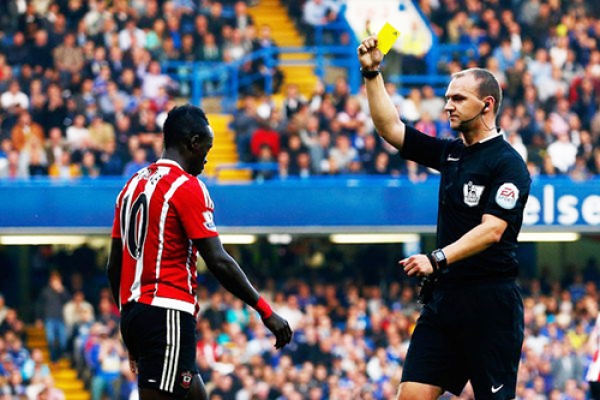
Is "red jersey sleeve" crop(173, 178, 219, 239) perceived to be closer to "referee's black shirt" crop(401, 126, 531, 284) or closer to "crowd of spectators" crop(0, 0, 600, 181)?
"referee's black shirt" crop(401, 126, 531, 284)

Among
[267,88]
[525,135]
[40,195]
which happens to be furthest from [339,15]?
[40,195]

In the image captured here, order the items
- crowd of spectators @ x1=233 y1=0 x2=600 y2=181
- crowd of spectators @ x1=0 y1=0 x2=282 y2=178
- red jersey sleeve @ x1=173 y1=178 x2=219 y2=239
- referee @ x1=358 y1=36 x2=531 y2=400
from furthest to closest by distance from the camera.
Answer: crowd of spectators @ x1=233 y1=0 x2=600 y2=181 → crowd of spectators @ x1=0 y1=0 x2=282 y2=178 → referee @ x1=358 y1=36 x2=531 y2=400 → red jersey sleeve @ x1=173 y1=178 x2=219 y2=239

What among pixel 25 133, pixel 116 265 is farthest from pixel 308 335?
pixel 116 265

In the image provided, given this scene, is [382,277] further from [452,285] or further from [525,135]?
[452,285]

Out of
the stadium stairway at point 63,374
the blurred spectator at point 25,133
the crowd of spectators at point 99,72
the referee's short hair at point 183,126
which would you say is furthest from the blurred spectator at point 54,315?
the referee's short hair at point 183,126

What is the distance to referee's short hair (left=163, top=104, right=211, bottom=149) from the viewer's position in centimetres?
726

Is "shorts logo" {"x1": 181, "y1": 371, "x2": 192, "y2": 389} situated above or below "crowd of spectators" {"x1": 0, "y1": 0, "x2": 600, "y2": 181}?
below

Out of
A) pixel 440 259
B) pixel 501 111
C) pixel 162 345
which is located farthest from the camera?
pixel 501 111

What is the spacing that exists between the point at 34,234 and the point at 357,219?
4.24 metres

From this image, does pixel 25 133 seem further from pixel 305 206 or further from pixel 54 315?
pixel 305 206

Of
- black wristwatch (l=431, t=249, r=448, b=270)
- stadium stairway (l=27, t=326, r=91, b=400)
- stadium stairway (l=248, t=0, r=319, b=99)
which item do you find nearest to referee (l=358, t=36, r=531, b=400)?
black wristwatch (l=431, t=249, r=448, b=270)

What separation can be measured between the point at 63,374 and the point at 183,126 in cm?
1177

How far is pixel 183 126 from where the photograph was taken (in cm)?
726

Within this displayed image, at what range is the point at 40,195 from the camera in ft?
60.5
